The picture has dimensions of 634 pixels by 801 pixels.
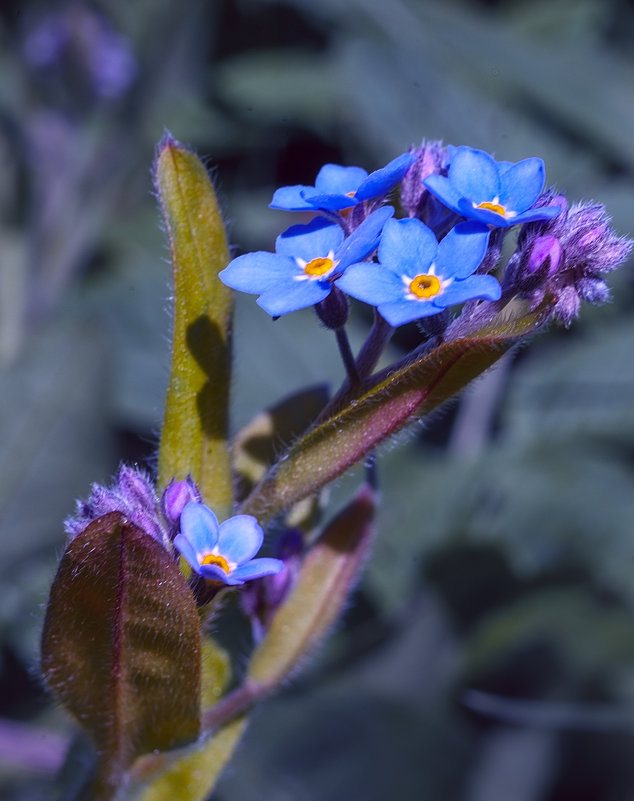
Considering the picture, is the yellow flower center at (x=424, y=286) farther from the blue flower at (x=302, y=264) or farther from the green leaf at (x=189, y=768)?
the green leaf at (x=189, y=768)

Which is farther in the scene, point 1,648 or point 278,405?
point 1,648

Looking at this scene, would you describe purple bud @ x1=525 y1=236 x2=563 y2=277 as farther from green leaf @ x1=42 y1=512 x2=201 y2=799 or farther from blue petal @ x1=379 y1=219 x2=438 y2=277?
green leaf @ x1=42 y1=512 x2=201 y2=799

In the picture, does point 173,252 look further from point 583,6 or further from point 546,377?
point 583,6

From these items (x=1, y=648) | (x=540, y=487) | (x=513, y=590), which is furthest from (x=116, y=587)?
(x=513, y=590)

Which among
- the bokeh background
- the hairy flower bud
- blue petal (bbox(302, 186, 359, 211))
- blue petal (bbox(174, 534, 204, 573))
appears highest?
blue petal (bbox(302, 186, 359, 211))

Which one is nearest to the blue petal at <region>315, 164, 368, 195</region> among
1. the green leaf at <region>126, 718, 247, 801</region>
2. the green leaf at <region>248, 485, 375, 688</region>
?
the green leaf at <region>248, 485, 375, 688</region>

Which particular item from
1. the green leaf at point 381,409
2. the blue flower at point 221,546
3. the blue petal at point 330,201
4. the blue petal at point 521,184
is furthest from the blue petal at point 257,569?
the blue petal at point 521,184

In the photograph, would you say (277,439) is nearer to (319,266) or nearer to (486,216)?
(319,266)
